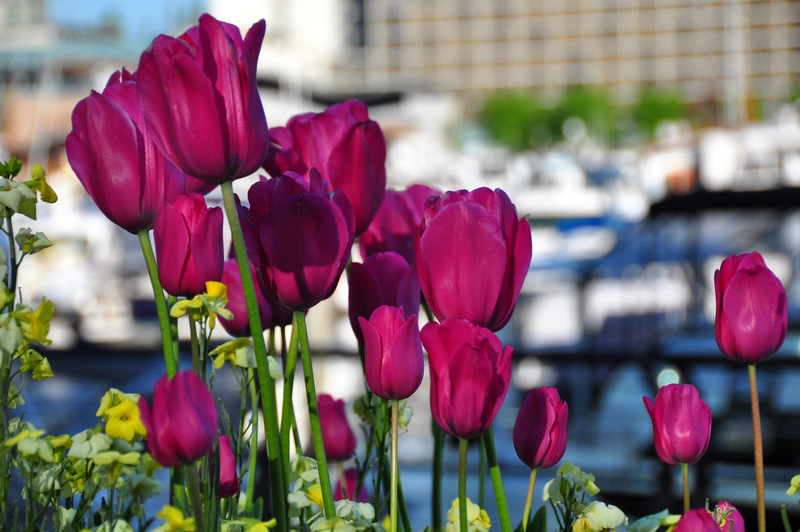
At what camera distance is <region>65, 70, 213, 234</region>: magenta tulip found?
1.09ft

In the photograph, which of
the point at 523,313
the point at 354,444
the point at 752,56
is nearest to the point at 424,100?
the point at 523,313

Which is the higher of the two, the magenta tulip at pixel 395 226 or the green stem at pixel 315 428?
the magenta tulip at pixel 395 226

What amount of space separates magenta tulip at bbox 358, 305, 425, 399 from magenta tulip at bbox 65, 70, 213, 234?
102 millimetres

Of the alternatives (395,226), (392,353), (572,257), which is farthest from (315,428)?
(572,257)

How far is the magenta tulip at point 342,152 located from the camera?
39 centimetres

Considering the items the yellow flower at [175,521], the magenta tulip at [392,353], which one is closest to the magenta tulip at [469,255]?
the magenta tulip at [392,353]

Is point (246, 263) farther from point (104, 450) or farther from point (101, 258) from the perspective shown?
point (101, 258)

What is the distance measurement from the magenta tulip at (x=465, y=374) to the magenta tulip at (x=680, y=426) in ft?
0.24

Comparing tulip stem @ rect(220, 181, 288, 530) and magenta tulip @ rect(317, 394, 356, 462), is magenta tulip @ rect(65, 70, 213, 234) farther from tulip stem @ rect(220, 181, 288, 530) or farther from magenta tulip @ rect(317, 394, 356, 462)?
magenta tulip @ rect(317, 394, 356, 462)

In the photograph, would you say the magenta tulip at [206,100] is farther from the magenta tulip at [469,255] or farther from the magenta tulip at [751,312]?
the magenta tulip at [751,312]

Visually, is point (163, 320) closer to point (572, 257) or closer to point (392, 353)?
point (392, 353)

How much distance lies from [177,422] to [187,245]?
103 mm

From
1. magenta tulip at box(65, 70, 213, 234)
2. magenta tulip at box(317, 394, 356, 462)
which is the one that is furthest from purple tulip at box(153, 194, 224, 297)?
magenta tulip at box(317, 394, 356, 462)

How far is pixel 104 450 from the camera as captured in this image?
1.02ft
